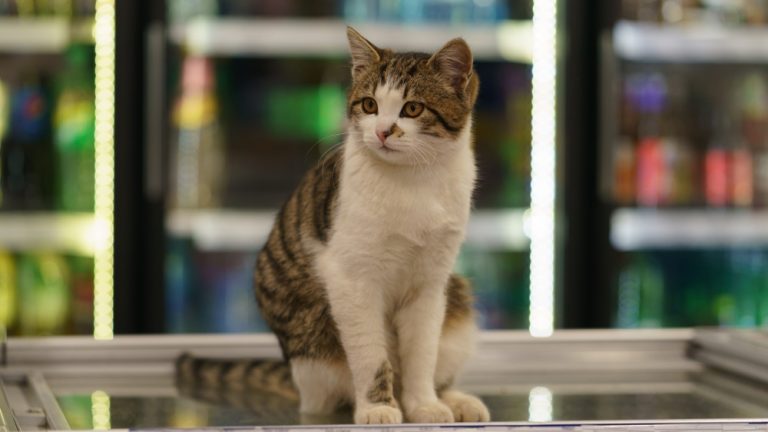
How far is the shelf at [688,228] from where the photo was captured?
2.94 m

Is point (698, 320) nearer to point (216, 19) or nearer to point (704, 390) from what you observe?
point (216, 19)

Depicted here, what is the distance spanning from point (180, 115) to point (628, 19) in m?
1.27

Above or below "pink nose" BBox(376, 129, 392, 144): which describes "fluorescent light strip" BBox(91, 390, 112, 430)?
below

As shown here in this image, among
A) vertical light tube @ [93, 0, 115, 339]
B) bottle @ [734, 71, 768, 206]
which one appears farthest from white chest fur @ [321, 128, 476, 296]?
bottle @ [734, 71, 768, 206]

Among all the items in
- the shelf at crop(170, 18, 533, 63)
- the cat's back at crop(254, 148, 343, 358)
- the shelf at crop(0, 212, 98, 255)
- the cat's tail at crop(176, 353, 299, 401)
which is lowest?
the cat's tail at crop(176, 353, 299, 401)

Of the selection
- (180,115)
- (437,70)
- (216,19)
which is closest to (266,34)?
(216,19)

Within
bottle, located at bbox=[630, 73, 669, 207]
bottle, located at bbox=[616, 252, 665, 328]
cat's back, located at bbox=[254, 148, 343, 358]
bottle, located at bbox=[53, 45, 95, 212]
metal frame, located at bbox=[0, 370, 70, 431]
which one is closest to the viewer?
metal frame, located at bbox=[0, 370, 70, 431]

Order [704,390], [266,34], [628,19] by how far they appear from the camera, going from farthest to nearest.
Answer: [628,19], [266,34], [704,390]

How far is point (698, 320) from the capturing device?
332 centimetres

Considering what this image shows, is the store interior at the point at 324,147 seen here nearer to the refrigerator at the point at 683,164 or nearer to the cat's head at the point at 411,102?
the refrigerator at the point at 683,164

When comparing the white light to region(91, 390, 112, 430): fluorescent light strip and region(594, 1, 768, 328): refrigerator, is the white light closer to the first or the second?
region(91, 390, 112, 430): fluorescent light strip

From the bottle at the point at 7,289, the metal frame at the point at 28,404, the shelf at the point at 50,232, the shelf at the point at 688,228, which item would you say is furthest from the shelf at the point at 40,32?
the metal frame at the point at 28,404

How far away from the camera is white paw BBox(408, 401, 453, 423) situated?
113cm

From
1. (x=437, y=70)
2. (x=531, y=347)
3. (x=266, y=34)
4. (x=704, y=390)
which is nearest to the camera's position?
(x=437, y=70)
